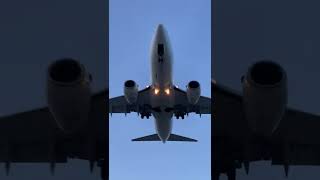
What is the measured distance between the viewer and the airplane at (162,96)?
34094 mm

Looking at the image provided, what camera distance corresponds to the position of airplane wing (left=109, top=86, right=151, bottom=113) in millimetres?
36375

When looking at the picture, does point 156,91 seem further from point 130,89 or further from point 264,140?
point 264,140

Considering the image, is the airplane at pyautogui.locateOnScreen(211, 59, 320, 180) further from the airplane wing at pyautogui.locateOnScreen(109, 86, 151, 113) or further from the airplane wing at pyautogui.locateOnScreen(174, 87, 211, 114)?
the airplane wing at pyautogui.locateOnScreen(109, 86, 151, 113)

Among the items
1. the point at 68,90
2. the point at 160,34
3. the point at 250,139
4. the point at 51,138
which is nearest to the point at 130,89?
the point at 160,34

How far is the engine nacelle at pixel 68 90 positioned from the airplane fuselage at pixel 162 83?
23.7 m

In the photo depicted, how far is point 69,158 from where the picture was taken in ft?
56.3

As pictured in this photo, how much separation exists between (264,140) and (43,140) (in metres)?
6.84

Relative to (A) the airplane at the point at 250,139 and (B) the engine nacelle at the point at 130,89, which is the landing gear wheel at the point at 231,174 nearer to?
(A) the airplane at the point at 250,139

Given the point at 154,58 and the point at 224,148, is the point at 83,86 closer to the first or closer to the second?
the point at 224,148

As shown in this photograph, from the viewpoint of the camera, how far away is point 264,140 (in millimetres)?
16594

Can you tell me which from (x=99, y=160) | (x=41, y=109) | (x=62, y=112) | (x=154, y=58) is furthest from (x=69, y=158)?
(x=154, y=58)

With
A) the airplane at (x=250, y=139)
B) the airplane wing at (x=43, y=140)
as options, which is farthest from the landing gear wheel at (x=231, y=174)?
the airplane wing at (x=43, y=140)

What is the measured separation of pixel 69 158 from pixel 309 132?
7.55 meters

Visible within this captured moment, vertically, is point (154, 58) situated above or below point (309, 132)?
above
